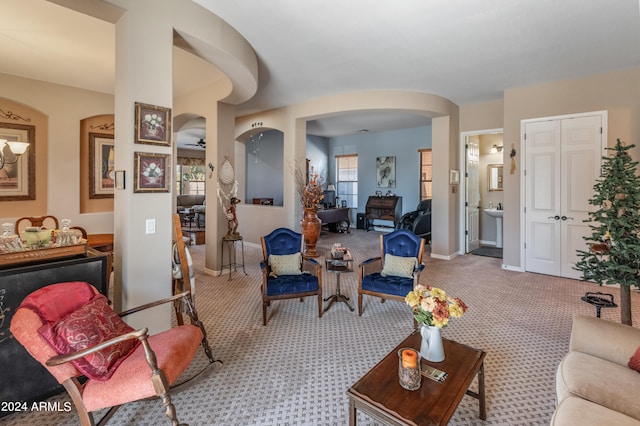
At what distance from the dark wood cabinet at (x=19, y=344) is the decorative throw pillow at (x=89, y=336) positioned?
0.44 metres

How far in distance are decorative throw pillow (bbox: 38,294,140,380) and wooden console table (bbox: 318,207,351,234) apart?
258 inches

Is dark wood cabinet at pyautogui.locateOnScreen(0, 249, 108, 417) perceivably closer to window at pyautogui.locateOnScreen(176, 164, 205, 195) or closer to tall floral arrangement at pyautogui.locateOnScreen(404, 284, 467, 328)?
tall floral arrangement at pyautogui.locateOnScreen(404, 284, 467, 328)

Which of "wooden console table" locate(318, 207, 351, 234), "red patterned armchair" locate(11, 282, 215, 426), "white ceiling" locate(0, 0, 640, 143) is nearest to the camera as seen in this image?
"red patterned armchair" locate(11, 282, 215, 426)

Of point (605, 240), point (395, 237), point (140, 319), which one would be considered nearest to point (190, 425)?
point (140, 319)

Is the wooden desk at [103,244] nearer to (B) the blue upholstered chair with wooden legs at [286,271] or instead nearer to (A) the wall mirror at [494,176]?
(B) the blue upholstered chair with wooden legs at [286,271]

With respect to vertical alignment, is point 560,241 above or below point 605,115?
below

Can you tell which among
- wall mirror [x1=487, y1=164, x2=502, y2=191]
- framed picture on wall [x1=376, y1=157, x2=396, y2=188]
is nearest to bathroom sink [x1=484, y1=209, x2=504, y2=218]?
wall mirror [x1=487, y1=164, x2=502, y2=191]

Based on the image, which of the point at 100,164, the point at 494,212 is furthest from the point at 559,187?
the point at 100,164

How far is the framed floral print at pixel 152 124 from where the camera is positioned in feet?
7.82

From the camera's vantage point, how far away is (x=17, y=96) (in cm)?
436

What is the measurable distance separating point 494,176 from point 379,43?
5349 mm

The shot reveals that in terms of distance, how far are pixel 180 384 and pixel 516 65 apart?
17.4 ft

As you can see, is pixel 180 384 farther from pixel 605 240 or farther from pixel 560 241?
pixel 560 241

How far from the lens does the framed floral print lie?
2383 mm
